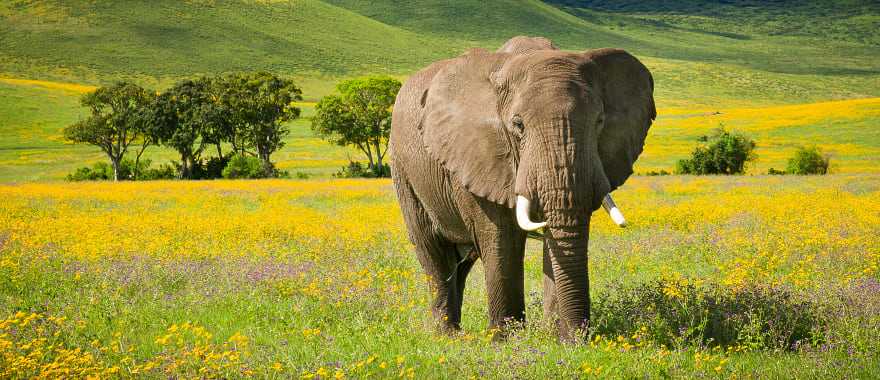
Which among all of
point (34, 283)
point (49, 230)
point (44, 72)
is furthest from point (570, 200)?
point (44, 72)

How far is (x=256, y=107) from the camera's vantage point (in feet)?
198

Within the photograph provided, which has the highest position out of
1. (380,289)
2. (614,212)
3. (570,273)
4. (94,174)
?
(614,212)

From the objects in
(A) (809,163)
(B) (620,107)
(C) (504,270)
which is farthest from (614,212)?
(A) (809,163)

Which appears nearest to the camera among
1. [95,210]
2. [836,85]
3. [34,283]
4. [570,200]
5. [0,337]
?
[570,200]

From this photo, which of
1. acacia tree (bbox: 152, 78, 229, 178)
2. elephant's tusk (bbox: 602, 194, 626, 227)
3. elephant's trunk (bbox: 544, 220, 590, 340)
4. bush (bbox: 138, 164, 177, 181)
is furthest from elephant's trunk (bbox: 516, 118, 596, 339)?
bush (bbox: 138, 164, 177, 181)

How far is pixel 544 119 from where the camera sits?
6750 millimetres

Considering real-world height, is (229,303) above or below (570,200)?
below

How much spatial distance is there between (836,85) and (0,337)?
19006 centimetres

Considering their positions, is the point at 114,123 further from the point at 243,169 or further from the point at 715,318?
the point at 715,318

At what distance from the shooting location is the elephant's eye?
6.97 m

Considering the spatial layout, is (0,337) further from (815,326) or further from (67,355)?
(815,326)

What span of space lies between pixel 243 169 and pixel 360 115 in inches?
374

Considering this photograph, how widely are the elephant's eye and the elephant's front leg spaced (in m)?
0.93

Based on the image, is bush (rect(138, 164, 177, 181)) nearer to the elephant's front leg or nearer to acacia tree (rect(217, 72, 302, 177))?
acacia tree (rect(217, 72, 302, 177))
